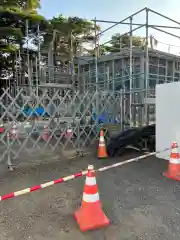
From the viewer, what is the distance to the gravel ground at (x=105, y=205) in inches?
98.0

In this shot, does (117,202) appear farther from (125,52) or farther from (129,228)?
(125,52)

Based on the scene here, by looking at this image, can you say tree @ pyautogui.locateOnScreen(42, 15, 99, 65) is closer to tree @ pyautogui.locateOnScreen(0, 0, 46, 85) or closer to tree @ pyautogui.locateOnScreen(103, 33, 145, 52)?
tree @ pyautogui.locateOnScreen(0, 0, 46, 85)

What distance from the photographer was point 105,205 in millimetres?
3143

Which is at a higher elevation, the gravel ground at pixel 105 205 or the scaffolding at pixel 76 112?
the scaffolding at pixel 76 112

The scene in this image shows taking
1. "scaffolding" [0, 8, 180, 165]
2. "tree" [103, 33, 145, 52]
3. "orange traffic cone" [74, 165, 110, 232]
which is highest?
"tree" [103, 33, 145, 52]

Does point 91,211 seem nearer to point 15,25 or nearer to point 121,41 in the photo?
point 121,41

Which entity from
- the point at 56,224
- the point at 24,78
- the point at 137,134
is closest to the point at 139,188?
the point at 56,224

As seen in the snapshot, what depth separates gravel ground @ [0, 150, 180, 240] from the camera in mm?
2488

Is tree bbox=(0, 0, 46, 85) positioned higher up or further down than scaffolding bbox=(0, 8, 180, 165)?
higher up

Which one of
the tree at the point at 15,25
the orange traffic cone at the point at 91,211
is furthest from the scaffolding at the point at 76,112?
the tree at the point at 15,25

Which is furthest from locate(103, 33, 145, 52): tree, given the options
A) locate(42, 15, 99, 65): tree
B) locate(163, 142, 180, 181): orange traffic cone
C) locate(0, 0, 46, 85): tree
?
locate(163, 142, 180, 181): orange traffic cone

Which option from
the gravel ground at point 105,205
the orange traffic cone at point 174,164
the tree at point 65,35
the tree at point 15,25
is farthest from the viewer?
the tree at point 15,25

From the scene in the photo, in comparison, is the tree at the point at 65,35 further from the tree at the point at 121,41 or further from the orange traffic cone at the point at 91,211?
the orange traffic cone at the point at 91,211

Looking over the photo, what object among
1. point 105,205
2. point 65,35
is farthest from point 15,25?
point 105,205
